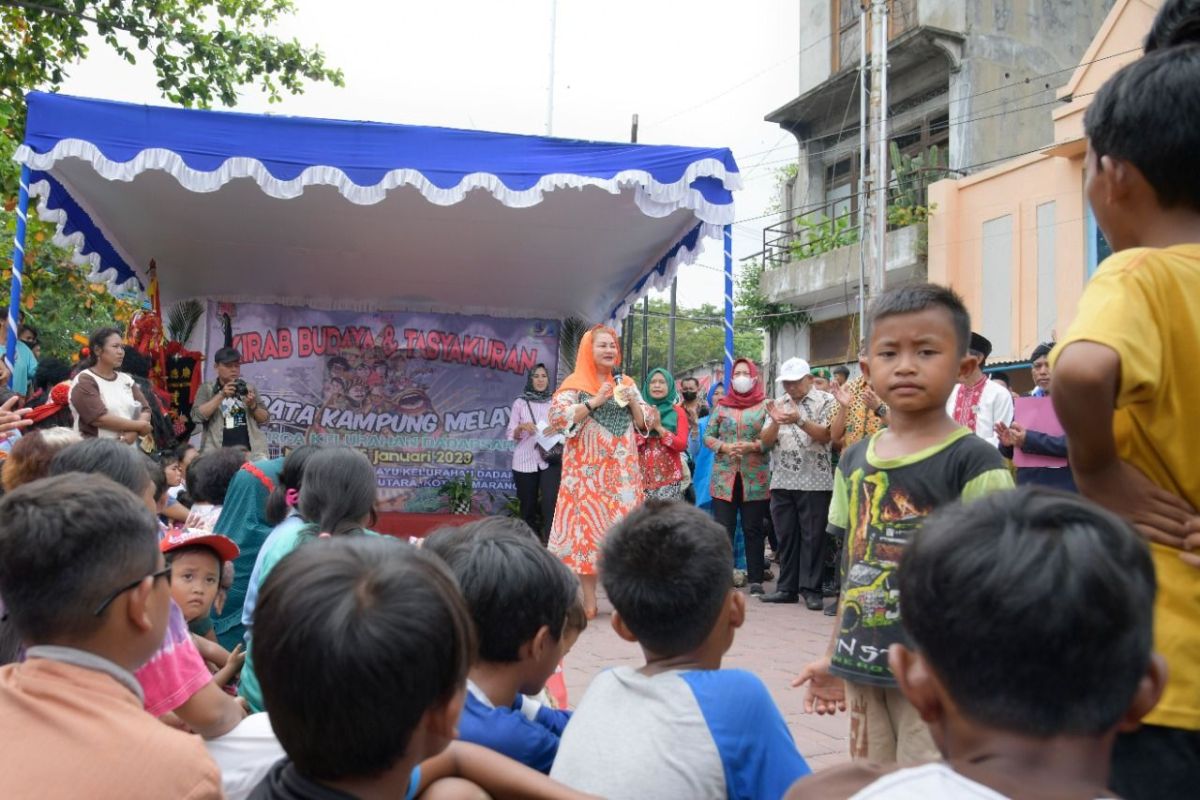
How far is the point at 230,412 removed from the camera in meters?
8.74

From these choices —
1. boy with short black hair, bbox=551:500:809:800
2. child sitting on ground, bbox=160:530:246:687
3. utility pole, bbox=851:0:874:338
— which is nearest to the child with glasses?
child sitting on ground, bbox=160:530:246:687

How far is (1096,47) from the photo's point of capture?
1399 cm

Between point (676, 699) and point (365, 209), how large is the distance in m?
7.10

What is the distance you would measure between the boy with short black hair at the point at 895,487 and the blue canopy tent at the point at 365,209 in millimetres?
4809

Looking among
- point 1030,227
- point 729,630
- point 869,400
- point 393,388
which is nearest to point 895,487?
point 729,630

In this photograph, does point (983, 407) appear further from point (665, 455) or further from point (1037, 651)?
point (1037, 651)

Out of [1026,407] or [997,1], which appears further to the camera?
[997,1]

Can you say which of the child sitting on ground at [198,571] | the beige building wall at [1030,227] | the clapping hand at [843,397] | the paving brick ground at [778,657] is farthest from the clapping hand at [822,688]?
the beige building wall at [1030,227]

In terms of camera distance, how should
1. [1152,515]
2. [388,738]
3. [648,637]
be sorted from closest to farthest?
1. [388,738]
2. [1152,515]
3. [648,637]

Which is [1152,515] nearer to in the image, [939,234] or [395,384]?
[395,384]

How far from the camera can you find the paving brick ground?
3.70 metres

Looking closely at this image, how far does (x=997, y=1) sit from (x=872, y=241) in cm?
600

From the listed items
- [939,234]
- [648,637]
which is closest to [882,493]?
[648,637]

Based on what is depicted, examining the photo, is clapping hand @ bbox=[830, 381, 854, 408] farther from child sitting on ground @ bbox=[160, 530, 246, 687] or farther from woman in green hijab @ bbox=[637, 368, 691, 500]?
child sitting on ground @ bbox=[160, 530, 246, 687]
